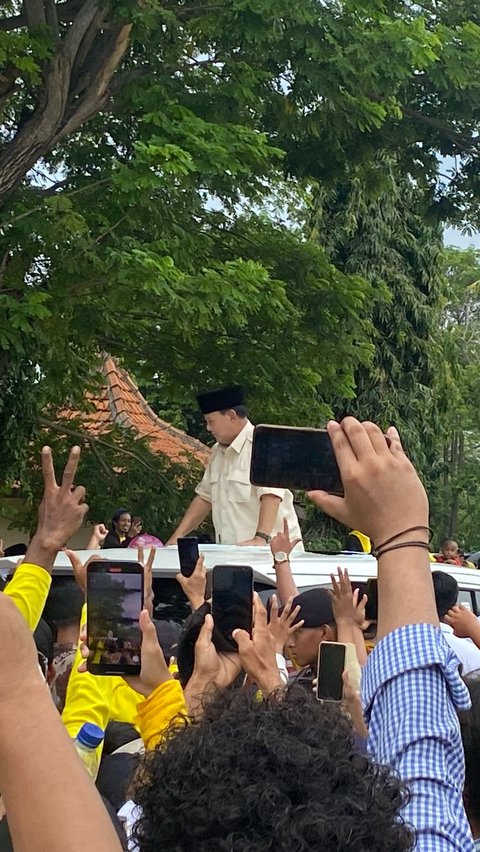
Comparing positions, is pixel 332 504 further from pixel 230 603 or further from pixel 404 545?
pixel 230 603

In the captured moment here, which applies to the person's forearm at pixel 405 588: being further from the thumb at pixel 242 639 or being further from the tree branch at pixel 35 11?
the tree branch at pixel 35 11

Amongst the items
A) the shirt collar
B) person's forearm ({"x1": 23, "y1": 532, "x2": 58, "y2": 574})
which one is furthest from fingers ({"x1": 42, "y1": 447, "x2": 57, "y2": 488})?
the shirt collar

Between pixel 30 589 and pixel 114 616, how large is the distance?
0.97 feet

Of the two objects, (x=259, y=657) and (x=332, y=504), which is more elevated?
(x=332, y=504)

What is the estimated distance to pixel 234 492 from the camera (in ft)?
19.4

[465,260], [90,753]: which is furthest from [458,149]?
[465,260]

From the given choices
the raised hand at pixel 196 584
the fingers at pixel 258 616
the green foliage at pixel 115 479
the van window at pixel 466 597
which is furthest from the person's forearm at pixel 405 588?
the green foliage at pixel 115 479

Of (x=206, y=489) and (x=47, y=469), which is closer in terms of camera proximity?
(x=47, y=469)

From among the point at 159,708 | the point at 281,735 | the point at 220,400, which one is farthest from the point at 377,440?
the point at 220,400

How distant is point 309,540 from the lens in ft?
65.4

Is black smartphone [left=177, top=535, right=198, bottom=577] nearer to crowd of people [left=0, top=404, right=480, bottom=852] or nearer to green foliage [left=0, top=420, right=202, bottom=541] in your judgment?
crowd of people [left=0, top=404, right=480, bottom=852]

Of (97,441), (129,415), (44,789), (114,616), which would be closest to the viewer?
(44,789)

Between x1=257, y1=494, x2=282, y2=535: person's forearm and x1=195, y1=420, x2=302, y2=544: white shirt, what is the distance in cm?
9

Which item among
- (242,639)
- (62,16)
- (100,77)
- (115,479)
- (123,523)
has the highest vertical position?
(62,16)
